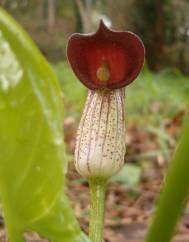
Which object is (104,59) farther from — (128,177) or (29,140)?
(128,177)

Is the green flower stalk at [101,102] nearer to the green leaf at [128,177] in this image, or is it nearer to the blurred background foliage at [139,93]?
the blurred background foliage at [139,93]

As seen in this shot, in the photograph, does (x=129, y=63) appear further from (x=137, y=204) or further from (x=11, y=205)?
(x=137, y=204)

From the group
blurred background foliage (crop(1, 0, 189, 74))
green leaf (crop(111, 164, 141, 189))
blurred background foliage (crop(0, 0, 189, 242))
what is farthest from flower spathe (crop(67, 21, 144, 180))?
blurred background foliage (crop(1, 0, 189, 74))

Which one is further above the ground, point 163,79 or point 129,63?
point 129,63

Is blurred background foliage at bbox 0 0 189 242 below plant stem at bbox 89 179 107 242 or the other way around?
below

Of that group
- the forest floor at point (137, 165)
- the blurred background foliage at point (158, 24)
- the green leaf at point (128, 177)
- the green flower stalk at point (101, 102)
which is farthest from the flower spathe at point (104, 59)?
the blurred background foliage at point (158, 24)

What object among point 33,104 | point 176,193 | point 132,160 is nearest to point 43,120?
point 33,104

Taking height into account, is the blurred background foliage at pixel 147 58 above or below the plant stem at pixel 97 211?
below

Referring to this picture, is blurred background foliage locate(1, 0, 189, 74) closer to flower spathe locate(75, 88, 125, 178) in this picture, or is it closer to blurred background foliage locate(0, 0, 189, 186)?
blurred background foliage locate(0, 0, 189, 186)
